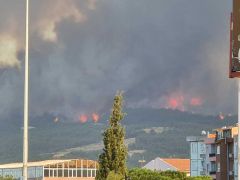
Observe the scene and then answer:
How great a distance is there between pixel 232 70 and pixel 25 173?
12.0 metres

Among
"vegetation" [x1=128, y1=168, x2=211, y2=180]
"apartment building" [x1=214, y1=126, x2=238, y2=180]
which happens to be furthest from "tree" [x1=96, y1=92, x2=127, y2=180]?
"apartment building" [x1=214, y1=126, x2=238, y2=180]

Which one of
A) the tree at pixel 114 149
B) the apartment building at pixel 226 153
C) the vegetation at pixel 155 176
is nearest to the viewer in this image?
the tree at pixel 114 149

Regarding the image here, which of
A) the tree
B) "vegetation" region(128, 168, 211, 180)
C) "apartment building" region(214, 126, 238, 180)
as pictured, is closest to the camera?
the tree

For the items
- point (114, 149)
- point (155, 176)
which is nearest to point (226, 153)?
point (155, 176)

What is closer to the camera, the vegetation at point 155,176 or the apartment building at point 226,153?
the vegetation at point 155,176

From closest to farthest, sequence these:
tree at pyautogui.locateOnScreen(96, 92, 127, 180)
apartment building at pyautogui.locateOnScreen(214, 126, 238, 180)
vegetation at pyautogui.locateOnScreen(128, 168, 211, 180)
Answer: tree at pyautogui.locateOnScreen(96, 92, 127, 180) → vegetation at pyautogui.locateOnScreen(128, 168, 211, 180) → apartment building at pyautogui.locateOnScreen(214, 126, 238, 180)

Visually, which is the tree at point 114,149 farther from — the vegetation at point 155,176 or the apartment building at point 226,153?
the apartment building at point 226,153

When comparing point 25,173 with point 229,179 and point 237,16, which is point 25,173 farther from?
point 229,179

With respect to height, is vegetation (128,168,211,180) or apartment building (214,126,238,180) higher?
apartment building (214,126,238,180)

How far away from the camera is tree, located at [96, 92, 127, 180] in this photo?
74.9m

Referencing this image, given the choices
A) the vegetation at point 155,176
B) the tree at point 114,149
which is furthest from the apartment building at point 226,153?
the tree at point 114,149

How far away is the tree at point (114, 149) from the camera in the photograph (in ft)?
246

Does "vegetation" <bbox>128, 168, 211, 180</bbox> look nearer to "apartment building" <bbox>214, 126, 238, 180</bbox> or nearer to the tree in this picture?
"apartment building" <bbox>214, 126, 238, 180</bbox>

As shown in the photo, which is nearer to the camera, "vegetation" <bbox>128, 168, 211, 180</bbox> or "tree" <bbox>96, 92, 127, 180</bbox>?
"tree" <bbox>96, 92, 127, 180</bbox>
